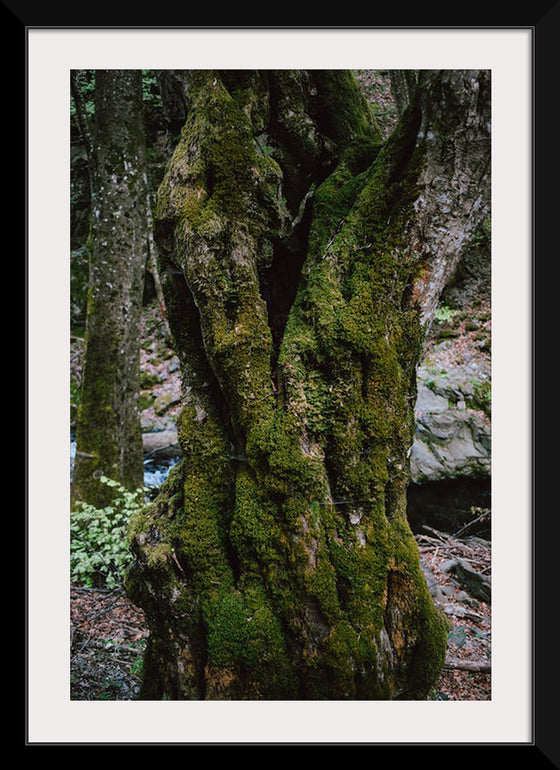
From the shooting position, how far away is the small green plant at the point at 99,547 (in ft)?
12.0

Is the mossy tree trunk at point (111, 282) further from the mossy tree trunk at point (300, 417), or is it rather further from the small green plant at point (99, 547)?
the mossy tree trunk at point (300, 417)

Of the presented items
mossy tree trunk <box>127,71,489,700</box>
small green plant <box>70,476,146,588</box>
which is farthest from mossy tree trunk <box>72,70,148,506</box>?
mossy tree trunk <box>127,71,489,700</box>

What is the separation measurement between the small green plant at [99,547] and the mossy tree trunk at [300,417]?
1.61 meters

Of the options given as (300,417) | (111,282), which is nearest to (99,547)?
(111,282)

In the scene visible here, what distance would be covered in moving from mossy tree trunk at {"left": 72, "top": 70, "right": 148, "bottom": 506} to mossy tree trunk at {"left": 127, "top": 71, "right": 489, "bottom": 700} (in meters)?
2.25

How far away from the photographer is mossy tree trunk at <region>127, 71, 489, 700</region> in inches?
76.9

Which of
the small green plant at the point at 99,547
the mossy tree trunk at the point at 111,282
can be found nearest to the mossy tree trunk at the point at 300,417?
the small green plant at the point at 99,547

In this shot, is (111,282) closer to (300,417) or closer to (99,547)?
(99,547)

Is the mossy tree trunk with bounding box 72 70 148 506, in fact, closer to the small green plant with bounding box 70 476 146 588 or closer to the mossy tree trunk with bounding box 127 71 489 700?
the small green plant with bounding box 70 476 146 588
